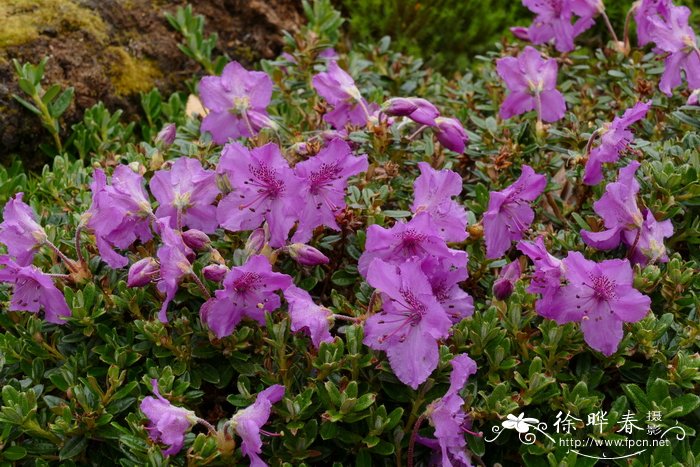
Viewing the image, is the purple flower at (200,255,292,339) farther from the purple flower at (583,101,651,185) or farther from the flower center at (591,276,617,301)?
the purple flower at (583,101,651,185)

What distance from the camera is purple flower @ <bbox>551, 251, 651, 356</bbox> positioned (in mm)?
1908

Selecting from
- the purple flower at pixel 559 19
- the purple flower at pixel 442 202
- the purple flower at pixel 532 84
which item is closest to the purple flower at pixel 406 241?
the purple flower at pixel 442 202

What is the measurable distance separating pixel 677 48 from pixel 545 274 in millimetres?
1105

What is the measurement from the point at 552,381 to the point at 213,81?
134cm

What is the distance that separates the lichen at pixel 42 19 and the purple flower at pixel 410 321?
2017 mm

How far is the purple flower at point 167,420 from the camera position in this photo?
1745mm

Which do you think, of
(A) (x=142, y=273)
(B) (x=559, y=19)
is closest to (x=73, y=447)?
(A) (x=142, y=273)

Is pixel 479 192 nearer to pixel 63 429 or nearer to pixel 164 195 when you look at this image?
pixel 164 195

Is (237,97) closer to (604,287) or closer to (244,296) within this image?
(244,296)

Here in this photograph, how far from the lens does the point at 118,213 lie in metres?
2.05

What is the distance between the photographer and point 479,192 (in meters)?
2.44

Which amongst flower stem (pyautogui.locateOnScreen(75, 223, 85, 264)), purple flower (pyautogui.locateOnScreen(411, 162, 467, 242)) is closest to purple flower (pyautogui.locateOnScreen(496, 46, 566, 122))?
purple flower (pyautogui.locateOnScreen(411, 162, 467, 242))

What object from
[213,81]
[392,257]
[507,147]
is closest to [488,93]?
[507,147]

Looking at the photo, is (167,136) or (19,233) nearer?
(19,233)
